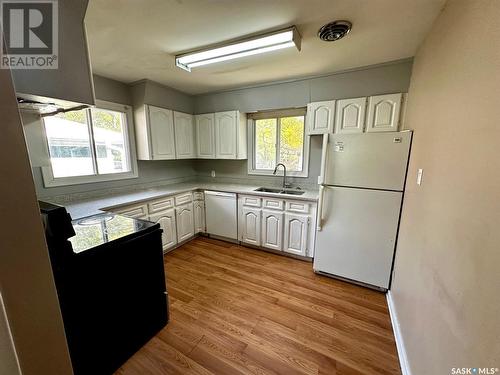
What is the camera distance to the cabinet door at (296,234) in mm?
2628

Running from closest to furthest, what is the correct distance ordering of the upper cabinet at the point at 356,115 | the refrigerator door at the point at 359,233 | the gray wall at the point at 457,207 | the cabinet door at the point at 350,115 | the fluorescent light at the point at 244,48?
the gray wall at the point at 457,207
the fluorescent light at the point at 244,48
the refrigerator door at the point at 359,233
the upper cabinet at the point at 356,115
the cabinet door at the point at 350,115

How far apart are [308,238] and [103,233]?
216cm

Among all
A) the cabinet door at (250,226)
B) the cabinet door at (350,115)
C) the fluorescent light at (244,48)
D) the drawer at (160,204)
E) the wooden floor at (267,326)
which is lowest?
the wooden floor at (267,326)

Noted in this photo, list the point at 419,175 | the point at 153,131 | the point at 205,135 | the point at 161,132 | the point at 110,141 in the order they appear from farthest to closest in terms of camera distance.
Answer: the point at 205,135 < the point at 161,132 < the point at 153,131 < the point at 110,141 < the point at 419,175

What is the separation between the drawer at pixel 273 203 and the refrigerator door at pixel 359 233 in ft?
2.03

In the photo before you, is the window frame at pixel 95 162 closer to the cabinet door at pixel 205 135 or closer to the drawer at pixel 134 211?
the drawer at pixel 134 211

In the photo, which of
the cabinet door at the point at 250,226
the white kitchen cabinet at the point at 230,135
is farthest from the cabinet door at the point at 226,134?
the cabinet door at the point at 250,226

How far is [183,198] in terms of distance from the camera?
120 inches

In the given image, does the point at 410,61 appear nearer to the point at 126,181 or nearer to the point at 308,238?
the point at 308,238

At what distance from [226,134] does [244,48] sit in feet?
5.24

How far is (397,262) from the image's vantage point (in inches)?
74.7

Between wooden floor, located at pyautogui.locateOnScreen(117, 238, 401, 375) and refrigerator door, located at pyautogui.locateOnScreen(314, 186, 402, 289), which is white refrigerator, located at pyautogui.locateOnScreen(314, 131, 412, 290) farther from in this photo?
wooden floor, located at pyautogui.locateOnScreen(117, 238, 401, 375)

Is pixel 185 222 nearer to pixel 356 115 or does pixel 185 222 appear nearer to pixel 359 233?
pixel 359 233

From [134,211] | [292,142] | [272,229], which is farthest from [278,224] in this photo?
[134,211]
